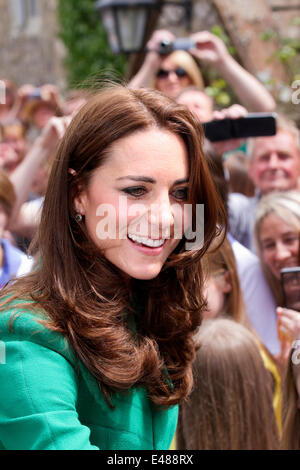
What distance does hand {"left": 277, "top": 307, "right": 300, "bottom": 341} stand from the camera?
210cm

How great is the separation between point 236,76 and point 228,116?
0.57 metres

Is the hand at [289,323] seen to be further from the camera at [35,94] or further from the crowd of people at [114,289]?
the camera at [35,94]

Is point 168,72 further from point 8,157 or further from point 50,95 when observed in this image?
point 8,157

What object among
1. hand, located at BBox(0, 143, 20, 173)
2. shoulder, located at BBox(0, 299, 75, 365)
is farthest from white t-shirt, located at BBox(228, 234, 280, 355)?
hand, located at BBox(0, 143, 20, 173)

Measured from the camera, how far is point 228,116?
289cm

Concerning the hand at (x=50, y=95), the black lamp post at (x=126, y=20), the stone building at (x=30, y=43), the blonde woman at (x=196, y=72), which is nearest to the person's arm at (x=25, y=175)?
the blonde woman at (x=196, y=72)

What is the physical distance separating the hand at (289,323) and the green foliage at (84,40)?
761 cm

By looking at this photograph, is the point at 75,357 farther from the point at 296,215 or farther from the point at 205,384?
the point at 296,215

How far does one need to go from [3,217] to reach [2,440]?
6.22 ft

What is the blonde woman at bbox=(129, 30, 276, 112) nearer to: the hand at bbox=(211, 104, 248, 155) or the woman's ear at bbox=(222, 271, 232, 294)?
the hand at bbox=(211, 104, 248, 155)

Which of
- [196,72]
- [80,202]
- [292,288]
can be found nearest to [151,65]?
[196,72]

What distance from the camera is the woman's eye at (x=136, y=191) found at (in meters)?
1.51

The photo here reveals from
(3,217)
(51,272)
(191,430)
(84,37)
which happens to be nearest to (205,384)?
(191,430)

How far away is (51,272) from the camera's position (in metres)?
1.52
